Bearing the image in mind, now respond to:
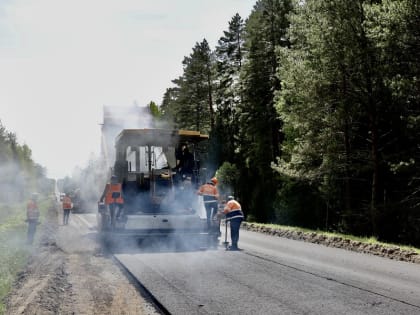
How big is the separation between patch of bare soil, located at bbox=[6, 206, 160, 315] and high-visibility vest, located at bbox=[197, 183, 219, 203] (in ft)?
10.9

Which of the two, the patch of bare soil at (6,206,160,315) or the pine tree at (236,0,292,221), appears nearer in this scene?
the patch of bare soil at (6,206,160,315)

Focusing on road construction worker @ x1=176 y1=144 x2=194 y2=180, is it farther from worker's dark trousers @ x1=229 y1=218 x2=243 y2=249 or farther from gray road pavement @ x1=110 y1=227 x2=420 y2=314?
gray road pavement @ x1=110 y1=227 x2=420 y2=314

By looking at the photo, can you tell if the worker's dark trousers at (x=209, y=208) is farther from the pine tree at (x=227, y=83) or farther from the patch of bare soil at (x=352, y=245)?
the pine tree at (x=227, y=83)

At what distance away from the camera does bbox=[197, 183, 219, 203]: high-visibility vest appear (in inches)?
608

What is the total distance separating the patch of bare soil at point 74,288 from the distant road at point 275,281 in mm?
434

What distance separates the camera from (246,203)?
45625 mm

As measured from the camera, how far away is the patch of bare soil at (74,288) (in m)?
7.96

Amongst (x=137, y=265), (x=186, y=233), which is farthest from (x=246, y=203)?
(x=137, y=265)

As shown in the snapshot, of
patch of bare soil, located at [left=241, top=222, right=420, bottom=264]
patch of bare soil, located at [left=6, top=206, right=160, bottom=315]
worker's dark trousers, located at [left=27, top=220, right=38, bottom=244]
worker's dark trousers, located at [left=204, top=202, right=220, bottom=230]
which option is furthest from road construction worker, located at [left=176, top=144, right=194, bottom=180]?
patch of bare soil, located at [left=241, top=222, right=420, bottom=264]

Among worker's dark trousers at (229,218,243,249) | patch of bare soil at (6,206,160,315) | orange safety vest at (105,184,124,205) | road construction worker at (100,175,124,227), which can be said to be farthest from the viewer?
worker's dark trousers at (229,218,243,249)

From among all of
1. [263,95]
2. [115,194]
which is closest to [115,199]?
[115,194]

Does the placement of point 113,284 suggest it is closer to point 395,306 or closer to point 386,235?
point 395,306

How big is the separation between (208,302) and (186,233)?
24.0 ft

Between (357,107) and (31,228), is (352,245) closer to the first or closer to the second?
(357,107)
